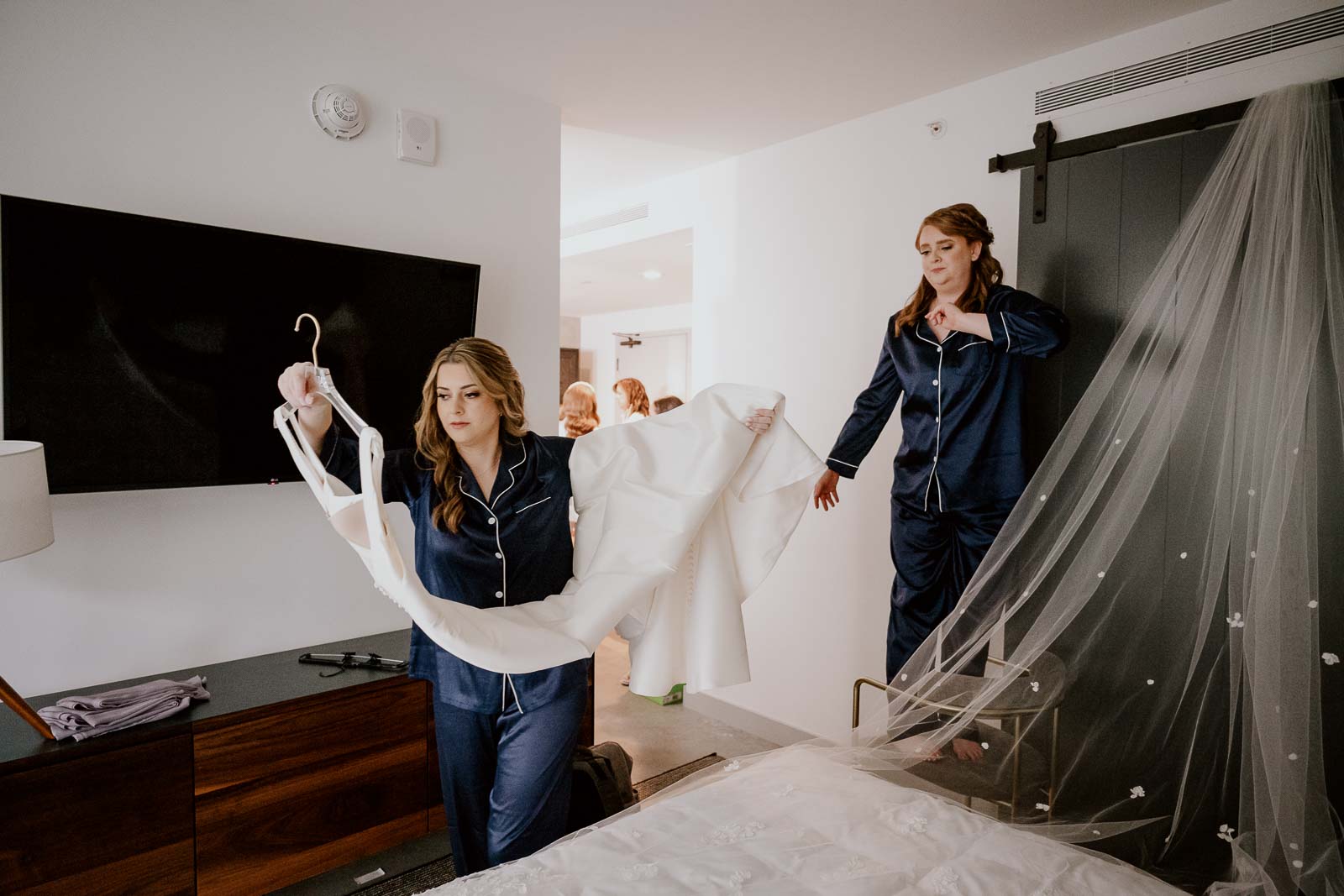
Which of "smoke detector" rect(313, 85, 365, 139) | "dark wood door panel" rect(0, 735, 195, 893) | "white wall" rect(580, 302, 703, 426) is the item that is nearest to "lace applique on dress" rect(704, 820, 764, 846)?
"dark wood door panel" rect(0, 735, 195, 893)

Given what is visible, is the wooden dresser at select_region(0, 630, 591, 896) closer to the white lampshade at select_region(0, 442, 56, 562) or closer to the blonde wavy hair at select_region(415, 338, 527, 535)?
the white lampshade at select_region(0, 442, 56, 562)

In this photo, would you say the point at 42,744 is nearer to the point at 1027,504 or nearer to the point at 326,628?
the point at 326,628

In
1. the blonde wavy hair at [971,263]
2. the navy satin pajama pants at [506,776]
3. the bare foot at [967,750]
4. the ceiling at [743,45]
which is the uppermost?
the ceiling at [743,45]

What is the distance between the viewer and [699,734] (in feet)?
12.1

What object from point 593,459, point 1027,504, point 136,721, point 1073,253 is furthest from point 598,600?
point 1073,253

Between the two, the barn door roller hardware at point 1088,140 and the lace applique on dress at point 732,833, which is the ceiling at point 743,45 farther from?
the lace applique on dress at point 732,833

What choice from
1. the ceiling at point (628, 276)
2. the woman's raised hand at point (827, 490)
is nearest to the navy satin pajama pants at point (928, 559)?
the woman's raised hand at point (827, 490)

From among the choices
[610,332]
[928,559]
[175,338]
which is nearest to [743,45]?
[928,559]

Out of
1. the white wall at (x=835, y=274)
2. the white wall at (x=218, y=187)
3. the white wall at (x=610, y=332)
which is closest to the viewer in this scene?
the white wall at (x=218, y=187)

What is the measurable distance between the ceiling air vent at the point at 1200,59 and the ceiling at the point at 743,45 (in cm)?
13

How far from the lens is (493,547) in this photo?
192cm

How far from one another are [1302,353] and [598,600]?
145 cm

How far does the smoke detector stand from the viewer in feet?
8.48

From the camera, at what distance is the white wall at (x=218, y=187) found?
2.15m
